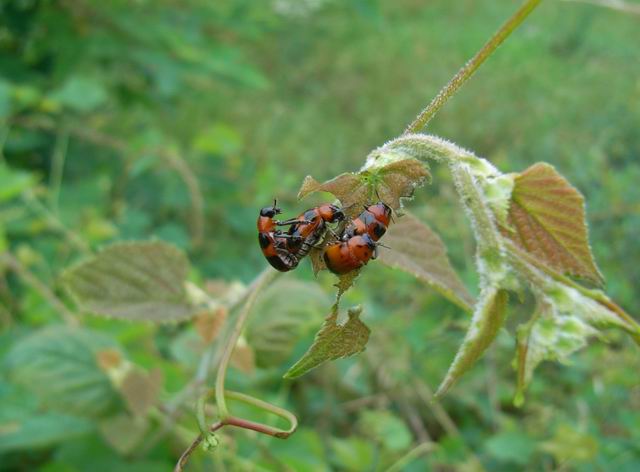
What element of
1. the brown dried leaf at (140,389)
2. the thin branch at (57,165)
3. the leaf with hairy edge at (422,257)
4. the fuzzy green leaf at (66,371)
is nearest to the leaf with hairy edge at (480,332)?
→ the leaf with hairy edge at (422,257)

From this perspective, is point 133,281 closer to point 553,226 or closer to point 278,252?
point 278,252

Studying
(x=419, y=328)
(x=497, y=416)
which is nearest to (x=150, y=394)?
(x=419, y=328)

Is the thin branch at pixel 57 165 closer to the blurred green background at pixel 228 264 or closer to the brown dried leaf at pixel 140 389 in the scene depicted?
the blurred green background at pixel 228 264

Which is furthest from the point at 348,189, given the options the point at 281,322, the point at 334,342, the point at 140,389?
the point at 140,389

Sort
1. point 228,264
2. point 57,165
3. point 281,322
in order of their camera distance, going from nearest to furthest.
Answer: point 281,322 < point 228,264 < point 57,165

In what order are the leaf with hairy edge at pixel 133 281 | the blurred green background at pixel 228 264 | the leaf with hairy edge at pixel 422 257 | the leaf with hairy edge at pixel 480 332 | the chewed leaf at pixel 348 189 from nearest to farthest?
the leaf with hairy edge at pixel 480 332 < the chewed leaf at pixel 348 189 < the leaf with hairy edge at pixel 422 257 < the leaf with hairy edge at pixel 133 281 < the blurred green background at pixel 228 264

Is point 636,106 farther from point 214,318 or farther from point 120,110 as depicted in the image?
point 214,318

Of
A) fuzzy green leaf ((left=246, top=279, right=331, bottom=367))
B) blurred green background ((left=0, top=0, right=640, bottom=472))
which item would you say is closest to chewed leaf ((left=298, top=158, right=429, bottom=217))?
blurred green background ((left=0, top=0, right=640, bottom=472))
